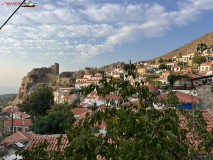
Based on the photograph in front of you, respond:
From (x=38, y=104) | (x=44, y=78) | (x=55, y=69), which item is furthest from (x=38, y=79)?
(x=38, y=104)

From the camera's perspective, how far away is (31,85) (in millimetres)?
78375

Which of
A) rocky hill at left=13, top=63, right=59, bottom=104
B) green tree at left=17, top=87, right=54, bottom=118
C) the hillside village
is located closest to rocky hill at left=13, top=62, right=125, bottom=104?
rocky hill at left=13, top=63, right=59, bottom=104

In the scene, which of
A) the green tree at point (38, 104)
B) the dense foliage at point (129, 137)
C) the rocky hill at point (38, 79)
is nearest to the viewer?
the dense foliage at point (129, 137)

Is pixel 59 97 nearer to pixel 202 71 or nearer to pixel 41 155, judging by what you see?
pixel 202 71

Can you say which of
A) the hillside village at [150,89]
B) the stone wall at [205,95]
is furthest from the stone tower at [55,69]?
the stone wall at [205,95]

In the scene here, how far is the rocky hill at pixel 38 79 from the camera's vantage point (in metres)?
76.6

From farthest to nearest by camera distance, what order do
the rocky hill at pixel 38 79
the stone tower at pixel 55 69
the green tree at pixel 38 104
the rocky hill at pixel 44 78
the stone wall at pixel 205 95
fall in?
the stone tower at pixel 55 69 < the rocky hill at pixel 38 79 < the rocky hill at pixel 44 78 < the green tree at pixel 38 104 < the stone wall at pixel 205 95

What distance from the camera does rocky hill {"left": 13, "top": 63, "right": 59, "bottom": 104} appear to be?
7656 centimetres

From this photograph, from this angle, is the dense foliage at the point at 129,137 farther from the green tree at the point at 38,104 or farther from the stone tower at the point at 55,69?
the stone tower at the point at 55,69

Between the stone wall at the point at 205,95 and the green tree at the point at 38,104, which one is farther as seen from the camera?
the green tree at the point at 38,104

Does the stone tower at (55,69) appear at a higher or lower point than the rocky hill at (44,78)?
higher

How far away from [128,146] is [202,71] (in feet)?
151

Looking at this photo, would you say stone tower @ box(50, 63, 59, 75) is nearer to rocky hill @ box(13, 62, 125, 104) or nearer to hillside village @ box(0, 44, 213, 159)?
rocky hill @ box(13, 62, 125, 104)

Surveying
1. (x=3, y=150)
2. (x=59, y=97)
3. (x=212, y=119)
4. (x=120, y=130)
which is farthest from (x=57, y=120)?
(x=59, y=97)
